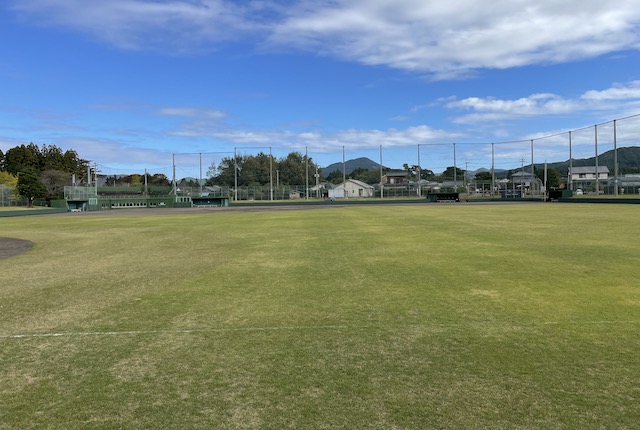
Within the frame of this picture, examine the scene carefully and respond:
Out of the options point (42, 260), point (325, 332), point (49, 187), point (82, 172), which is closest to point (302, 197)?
point (49, 187)

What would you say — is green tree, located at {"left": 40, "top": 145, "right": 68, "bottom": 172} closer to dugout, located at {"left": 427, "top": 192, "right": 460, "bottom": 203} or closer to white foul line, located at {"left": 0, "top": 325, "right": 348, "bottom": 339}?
dugout, located at {"left": 427, "top": 192, "right": 460, "bottom": 203}

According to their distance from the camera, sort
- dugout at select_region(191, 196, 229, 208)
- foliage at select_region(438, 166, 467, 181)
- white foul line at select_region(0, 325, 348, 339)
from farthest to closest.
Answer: foliage at select_region(438, 166, 467, 181), dugout at select_region(191, 196, 229, 208), white foul line at select_region(0, 325, 348, 339)

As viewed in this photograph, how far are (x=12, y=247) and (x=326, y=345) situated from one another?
1344 centimetres

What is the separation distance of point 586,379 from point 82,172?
370 ft

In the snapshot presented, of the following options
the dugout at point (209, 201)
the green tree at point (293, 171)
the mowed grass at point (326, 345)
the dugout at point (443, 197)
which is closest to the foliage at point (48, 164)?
the dugout at point (209, 201)

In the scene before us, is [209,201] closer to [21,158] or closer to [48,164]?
[48,164]

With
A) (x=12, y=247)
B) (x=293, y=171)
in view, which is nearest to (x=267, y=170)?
(x=293, y=171)

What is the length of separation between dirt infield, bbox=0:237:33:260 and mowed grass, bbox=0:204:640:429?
161 inches

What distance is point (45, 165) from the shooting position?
93.9 m

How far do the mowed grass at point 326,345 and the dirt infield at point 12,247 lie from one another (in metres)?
4.09

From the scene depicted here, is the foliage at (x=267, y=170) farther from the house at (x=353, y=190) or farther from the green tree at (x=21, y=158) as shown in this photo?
the green tree at (x=21, y=158)

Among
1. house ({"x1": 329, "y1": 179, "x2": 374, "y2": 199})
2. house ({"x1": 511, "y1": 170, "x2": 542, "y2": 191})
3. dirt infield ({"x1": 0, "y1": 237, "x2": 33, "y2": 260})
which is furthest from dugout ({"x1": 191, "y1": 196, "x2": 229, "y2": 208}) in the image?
house ({"x1": 511, "y1": 170, "x2": 542, "y2": 191})

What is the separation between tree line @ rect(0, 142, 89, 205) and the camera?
8275cm

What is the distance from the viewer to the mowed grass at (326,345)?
3.27 metres
